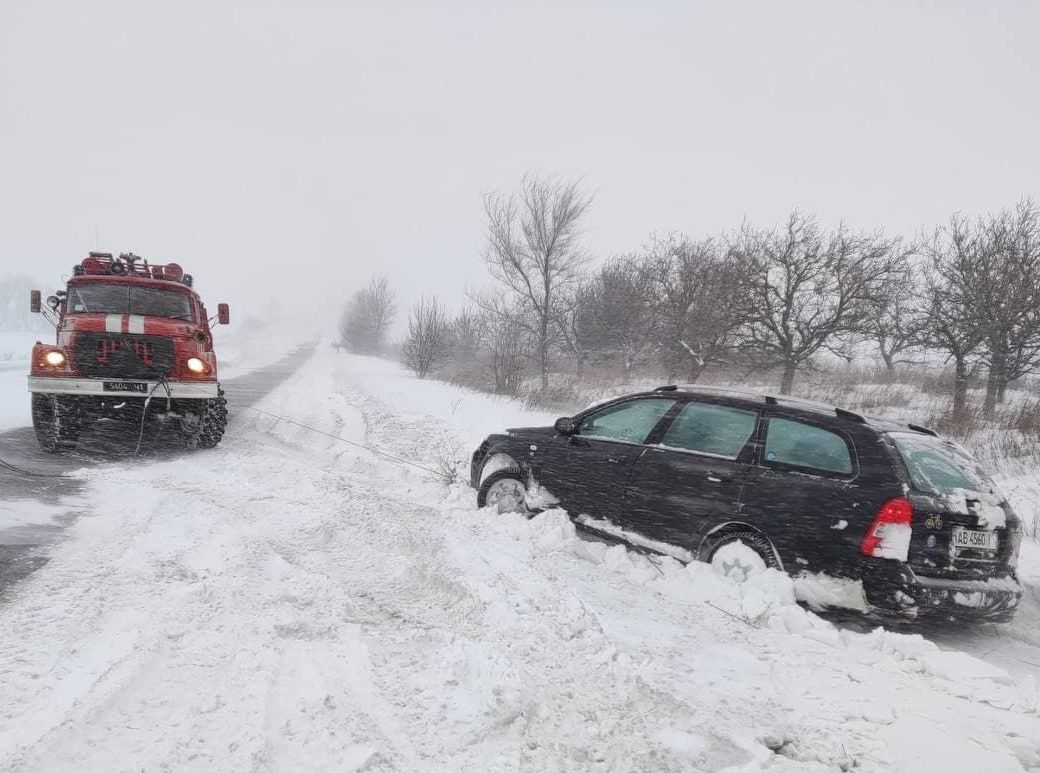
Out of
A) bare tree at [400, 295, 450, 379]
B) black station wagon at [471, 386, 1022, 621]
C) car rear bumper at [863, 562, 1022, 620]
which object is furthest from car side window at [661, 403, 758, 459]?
bare tree at [400, 295, 450, 379]

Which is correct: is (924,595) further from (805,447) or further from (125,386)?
(125,386)

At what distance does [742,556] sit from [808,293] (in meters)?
17.8

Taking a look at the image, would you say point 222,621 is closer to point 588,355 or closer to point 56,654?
point 56,654

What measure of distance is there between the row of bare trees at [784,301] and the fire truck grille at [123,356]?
1192cm

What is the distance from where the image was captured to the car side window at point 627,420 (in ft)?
16.8

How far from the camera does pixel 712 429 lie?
467cm

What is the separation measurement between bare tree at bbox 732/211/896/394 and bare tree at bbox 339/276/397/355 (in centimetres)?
4214

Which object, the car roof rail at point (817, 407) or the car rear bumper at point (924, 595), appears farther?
the car roof rail at point (817, 407)

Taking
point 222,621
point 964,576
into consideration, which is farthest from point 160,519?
point 964,576

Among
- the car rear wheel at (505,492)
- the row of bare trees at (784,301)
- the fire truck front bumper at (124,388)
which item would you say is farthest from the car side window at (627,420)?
the row of bare trees at (784,301)

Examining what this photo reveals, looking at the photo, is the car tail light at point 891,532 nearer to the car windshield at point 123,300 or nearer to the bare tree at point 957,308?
the car windshield at point 123,300

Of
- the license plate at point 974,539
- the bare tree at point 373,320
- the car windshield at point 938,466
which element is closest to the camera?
the license plate at point 974,539

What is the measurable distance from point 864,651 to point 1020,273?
15.9 meters

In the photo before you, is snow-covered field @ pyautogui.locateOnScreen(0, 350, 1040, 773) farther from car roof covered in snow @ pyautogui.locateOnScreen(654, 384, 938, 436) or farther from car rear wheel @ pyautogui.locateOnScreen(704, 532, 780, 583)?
car roof covered in snow @ pyautogui.locateOnScreen(654, 384, 938, 436)
